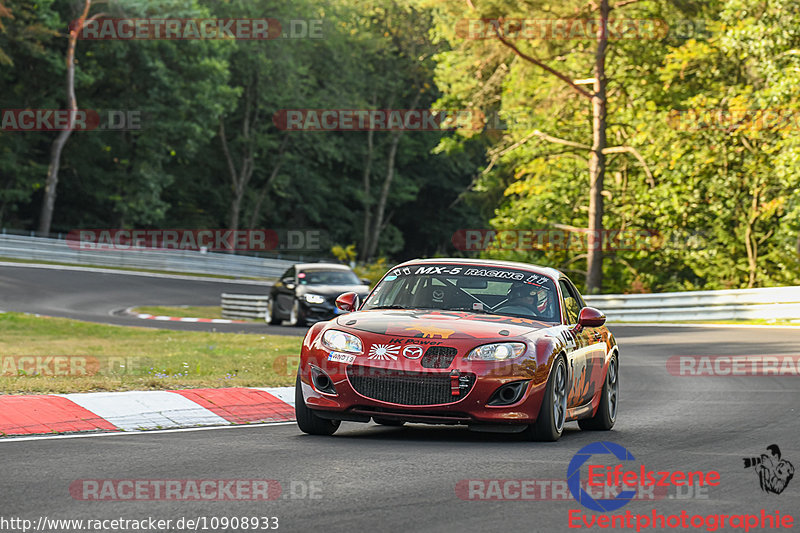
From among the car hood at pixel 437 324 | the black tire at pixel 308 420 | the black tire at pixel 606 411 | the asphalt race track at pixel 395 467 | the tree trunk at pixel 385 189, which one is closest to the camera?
the asphalt race track at pixel 395 467

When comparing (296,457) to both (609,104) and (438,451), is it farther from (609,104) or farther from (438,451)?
(609,104)

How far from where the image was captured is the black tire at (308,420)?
9789mm

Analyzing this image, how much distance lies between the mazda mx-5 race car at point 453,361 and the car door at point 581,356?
1.1 inches

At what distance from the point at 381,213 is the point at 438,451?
7050 centimetres

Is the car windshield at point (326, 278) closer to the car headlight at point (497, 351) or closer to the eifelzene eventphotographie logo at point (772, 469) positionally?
the car headlight at point (497, 351)

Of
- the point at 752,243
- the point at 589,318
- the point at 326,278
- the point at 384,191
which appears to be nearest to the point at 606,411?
the point at 589,318

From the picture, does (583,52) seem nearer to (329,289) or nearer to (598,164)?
(598,164)

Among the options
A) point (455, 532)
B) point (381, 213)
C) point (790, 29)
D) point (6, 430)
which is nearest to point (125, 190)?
Answer: point (381, 213)

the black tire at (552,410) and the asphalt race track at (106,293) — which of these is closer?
the black tire at (552,410)

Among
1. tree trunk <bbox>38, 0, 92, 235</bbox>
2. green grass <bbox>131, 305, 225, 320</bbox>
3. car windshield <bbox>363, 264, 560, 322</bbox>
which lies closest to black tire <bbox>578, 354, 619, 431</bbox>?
car windshield <bbox>363, 264, 560, 322</bbox>

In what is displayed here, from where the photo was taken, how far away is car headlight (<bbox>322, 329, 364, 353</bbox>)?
31.0ft

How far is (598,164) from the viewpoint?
3856 cm

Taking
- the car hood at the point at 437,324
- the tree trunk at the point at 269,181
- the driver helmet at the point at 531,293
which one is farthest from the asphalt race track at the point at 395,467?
the tree trunk at the point at 269,181

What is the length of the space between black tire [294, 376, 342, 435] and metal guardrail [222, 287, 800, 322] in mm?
20153
